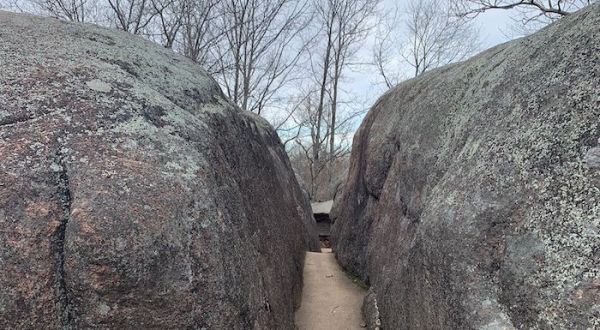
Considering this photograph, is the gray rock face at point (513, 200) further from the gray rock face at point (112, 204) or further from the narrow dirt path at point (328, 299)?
the gray rock face at point (112, 204)

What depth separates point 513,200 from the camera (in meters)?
2.50

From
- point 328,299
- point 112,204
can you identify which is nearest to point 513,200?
point 112,204

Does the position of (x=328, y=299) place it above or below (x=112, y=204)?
below

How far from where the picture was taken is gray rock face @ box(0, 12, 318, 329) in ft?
7.80

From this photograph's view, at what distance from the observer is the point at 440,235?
293cm

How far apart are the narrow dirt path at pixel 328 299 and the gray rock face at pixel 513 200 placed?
77cm

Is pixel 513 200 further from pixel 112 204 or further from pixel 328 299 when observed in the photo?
pixel 328 299

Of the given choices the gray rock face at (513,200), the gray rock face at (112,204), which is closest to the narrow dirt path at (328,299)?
the gray rock face at (513,200)

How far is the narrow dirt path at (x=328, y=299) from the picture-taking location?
4.71 metres

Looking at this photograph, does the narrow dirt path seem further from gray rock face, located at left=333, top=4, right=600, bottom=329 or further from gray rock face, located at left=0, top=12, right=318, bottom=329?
gray rock face, located at left=0, top=12, right=318, bottom=329

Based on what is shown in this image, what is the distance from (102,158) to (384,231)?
3.48m

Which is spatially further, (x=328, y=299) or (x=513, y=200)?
(x=328, y=299)

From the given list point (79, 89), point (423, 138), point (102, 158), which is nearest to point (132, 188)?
point (102, 158)

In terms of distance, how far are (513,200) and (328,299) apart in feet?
11.1
